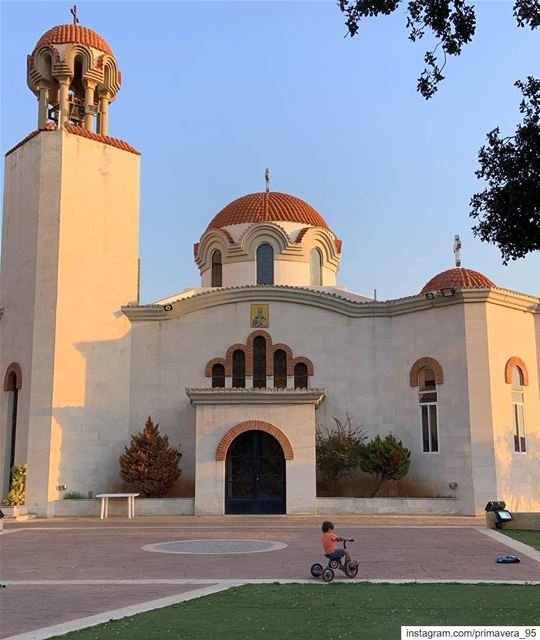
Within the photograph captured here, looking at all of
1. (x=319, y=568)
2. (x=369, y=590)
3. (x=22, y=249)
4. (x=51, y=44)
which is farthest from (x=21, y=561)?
(x=51, y=44)

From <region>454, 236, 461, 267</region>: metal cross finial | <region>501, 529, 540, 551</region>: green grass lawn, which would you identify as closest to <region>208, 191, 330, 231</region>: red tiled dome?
<region>454, 236, 461, 267</region>: metal cross finial

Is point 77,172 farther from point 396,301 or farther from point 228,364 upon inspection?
point 396,301

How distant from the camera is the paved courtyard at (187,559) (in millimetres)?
9891

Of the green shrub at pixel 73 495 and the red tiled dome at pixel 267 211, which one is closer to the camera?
the green shrub at pixel 73 495

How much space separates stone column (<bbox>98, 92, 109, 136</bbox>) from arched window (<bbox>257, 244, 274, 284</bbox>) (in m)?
7.70

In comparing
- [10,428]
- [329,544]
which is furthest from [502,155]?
[10,428]

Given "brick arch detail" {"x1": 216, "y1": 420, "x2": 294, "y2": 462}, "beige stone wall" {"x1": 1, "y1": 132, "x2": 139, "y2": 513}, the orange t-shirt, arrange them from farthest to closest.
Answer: "beige stone wall" {"x1": 1, "y1": 132, "x2": 139, "y2": 513} < "brick arch detail" {"x1": 216, "y1": 420, "x2": 294, "y2": 462} < the orange t-shirt

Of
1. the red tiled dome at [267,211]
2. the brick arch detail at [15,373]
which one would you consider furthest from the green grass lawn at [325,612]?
the red tiled dome at [267,211]

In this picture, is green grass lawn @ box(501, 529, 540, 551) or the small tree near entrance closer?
green grass lawn @ box(501, 529, 540, 551)

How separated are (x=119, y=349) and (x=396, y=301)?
32.3ft

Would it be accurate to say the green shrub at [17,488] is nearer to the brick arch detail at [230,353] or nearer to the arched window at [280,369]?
the brick arch detail at [230,353]

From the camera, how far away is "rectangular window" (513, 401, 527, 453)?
25.5 metres

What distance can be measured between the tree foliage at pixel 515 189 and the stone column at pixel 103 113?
20.8m

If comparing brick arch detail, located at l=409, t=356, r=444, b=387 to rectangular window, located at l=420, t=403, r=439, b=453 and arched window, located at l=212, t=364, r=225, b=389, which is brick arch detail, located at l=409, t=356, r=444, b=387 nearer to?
rectangular window, located at l=420, t=403, r=439, b=453
